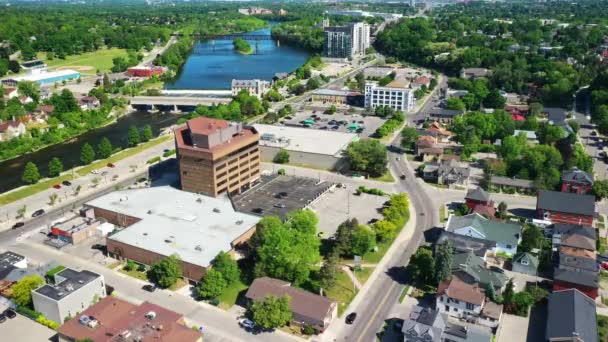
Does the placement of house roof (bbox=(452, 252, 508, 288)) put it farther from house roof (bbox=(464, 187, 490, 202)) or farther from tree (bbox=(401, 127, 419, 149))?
tree (bbox=(401, 127, 419, 149))

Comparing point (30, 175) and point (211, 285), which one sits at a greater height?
point (30, 175)

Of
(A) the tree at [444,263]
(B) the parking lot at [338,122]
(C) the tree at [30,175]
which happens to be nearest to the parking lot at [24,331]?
(A) the tree at [444,263]

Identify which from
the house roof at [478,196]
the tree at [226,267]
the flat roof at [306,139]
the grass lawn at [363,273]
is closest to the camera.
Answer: the tree at [226,267]

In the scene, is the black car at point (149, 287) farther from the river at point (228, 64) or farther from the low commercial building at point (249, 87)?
the river at point (228, 64)

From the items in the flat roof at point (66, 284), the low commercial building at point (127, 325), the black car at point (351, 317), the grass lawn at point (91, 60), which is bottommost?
the black car at point (351, 317)

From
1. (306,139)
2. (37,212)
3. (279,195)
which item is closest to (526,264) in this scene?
(279,195)

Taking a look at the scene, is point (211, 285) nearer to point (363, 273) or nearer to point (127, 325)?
point (127, 325)

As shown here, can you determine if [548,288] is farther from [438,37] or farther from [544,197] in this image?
[438,37]
